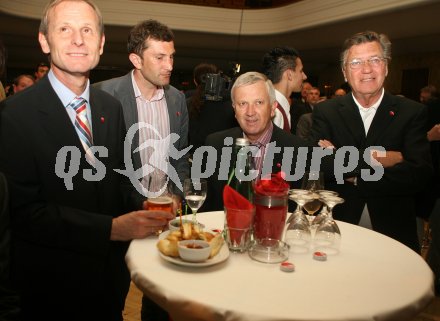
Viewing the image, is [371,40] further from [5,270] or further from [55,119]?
[5,270]

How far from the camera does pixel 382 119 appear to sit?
2418 mm

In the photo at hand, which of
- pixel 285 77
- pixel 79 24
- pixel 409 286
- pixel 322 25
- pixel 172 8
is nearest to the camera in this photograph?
pixel 409 286

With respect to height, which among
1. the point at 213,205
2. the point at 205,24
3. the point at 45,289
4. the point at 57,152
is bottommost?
the point at 45,289

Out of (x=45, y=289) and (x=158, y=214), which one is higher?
(x=158, y=214)

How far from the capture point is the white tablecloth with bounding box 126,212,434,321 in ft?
3.83

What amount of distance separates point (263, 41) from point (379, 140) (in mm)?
10910

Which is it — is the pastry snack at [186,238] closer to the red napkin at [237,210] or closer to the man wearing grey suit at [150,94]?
the red napkin at [237,210]

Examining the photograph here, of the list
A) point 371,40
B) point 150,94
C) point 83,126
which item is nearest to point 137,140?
point 150,94

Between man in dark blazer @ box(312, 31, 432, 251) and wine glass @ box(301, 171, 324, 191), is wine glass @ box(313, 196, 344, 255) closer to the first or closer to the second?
wine glass @ box(301, 171, 324, 191)

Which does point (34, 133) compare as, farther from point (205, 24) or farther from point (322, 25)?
point (205, 24)

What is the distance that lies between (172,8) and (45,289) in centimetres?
1081

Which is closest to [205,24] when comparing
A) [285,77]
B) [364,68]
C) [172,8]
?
[172,8]

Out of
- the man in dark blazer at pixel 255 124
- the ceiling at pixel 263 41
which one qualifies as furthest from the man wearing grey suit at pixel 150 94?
the ceiling at pixel 263 41

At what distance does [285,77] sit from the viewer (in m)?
3.49
